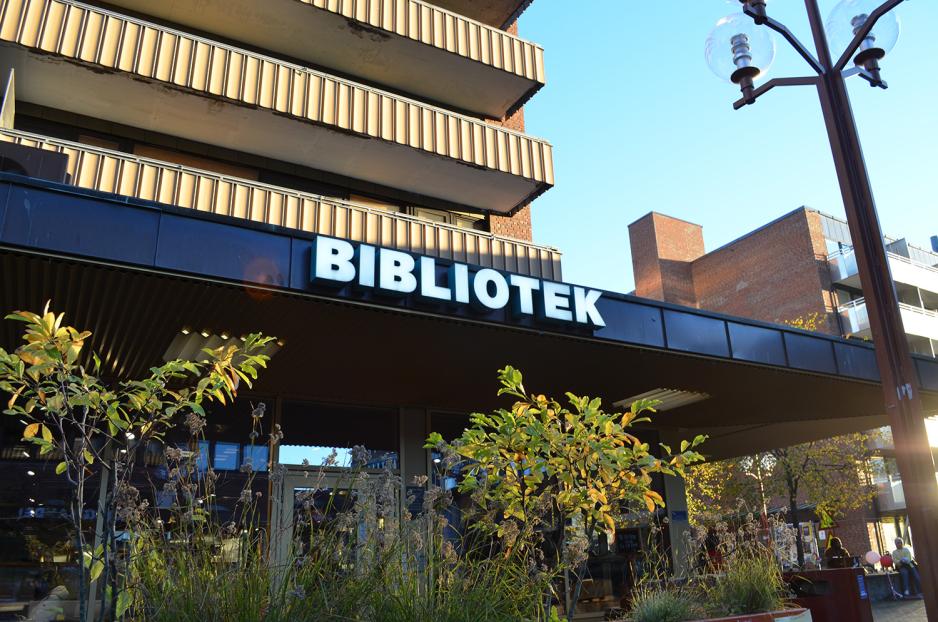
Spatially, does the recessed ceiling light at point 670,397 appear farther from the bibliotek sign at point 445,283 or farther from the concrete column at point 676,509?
the bibliotek sign at point 445,283

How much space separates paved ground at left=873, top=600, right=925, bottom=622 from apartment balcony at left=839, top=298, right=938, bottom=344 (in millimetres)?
24724

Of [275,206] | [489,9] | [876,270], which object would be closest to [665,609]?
[876,270]

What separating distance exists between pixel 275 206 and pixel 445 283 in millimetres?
4446

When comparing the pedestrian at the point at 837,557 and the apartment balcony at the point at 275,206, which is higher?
the apartment balcony at the point at 275,206

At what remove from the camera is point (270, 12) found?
13.4 meters

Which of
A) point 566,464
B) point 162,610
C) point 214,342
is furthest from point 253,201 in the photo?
point 162,610

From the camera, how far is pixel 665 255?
52.7m

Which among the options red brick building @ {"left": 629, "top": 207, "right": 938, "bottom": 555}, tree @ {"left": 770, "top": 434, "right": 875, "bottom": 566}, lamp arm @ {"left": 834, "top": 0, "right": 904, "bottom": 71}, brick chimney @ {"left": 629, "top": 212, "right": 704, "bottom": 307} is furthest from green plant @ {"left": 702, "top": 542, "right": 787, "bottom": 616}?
brick chimney @ {"left": 629, "top": 212, "right": 704, "bottom": 307}

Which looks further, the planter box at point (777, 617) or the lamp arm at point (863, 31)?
the planter box at point (777, 617)

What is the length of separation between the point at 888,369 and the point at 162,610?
505cm

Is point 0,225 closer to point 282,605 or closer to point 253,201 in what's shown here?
point 282,605

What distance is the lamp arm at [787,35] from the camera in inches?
262

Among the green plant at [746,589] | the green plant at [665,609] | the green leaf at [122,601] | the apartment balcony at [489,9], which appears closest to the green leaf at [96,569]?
the green leaf at [122,601]

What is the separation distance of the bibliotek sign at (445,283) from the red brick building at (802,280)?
31.4m
